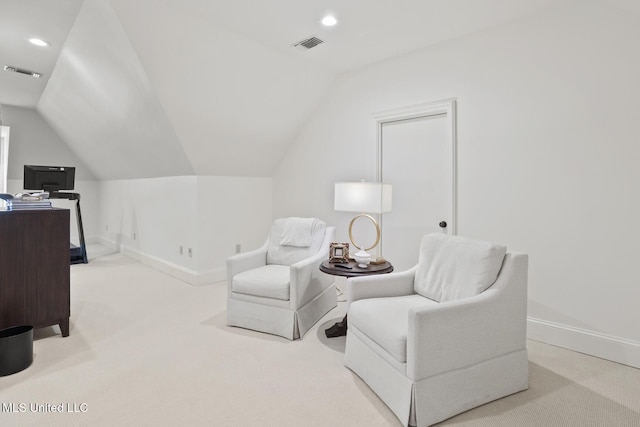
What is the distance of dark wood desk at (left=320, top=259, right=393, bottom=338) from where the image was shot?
2.69 meters

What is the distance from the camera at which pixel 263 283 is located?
A: 2.94 metres

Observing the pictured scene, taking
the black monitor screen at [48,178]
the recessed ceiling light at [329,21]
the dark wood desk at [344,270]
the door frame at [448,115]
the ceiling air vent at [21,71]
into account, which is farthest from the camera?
the black monitor screen at [48,178]

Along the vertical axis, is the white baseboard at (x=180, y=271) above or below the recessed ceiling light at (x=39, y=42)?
below

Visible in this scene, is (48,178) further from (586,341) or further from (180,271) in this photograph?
(586,341)

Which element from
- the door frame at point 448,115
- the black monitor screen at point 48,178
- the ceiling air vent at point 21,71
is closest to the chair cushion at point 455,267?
the door frame at point 448,115

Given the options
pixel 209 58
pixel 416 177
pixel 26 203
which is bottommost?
pixel 26 203

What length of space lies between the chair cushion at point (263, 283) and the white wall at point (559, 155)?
67.7 inches

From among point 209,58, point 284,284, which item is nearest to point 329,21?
point 209,58

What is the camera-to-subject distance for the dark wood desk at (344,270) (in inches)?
106

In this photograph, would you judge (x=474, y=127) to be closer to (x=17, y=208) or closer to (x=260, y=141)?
(x=260, y=141)

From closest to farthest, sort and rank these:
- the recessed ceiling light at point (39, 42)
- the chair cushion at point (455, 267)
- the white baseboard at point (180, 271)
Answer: the chair cushion at point (455, 267) < the recessed ceiling light at point (39, 42) < the white baseboard at point (180, 271)

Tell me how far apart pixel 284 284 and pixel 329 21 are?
2.22 meters

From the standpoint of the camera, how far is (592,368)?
7.93 feet

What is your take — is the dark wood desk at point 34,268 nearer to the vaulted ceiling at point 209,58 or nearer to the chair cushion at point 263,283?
the chair cushion at point 263,283
